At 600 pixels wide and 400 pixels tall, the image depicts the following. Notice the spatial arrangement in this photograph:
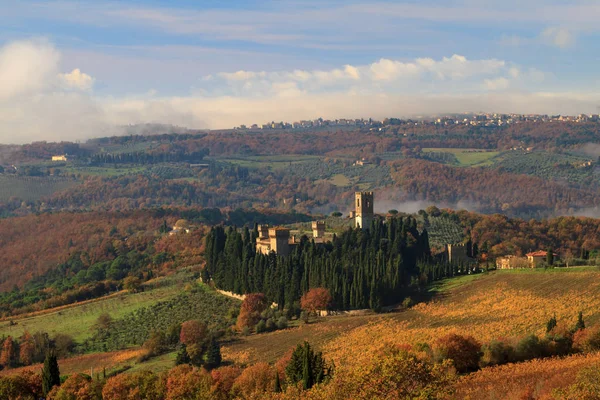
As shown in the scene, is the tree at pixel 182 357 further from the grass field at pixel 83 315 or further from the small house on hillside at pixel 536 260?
the small house on hillside at pixel 536 260

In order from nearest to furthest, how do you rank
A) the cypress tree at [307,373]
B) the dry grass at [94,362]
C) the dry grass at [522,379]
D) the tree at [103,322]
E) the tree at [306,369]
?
1. the dry grass at [522,379]
2. the cypress tree at [307,373]
3. the tree at [306,369]
4. the dry grass at [94,362]
5. the tree at [103,322]

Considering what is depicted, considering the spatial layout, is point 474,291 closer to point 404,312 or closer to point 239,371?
point 404,312

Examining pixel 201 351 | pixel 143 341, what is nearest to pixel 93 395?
pixel 201 351

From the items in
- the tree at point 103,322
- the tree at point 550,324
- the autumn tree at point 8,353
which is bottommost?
the autumn tree at point 8,353

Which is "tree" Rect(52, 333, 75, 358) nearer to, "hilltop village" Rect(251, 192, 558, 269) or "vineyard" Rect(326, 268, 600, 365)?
"hilltop village" Rect(251, 192, 558, 269)

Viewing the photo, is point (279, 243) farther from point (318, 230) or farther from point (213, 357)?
point (213, 357)

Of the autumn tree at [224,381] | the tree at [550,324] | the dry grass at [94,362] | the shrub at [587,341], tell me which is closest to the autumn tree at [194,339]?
the dry grass at [94,362]
